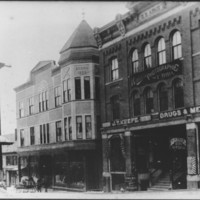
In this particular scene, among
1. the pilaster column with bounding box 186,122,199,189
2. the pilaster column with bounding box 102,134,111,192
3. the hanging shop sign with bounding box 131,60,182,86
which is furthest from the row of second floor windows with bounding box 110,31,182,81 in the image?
the pilaster column with bounding box 102,134,111,192

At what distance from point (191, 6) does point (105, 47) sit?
8.36 meters

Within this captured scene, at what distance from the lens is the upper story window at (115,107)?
2559cm

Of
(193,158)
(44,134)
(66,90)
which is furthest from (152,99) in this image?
(44,134)

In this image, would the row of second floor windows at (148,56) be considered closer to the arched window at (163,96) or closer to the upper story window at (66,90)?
the arched window at (163,96)

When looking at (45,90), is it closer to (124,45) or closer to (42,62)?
(42,62)

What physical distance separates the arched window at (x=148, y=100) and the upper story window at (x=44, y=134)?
40.6 feet

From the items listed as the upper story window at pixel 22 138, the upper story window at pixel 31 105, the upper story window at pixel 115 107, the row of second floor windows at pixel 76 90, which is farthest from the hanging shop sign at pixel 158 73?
the upper story window at pixel 22 138

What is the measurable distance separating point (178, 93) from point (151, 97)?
7.60 feet

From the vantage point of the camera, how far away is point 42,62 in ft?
112

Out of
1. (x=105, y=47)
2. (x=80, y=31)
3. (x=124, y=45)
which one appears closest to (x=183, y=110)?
(x=124, y=45)

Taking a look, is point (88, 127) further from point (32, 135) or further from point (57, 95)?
point (32, 135)

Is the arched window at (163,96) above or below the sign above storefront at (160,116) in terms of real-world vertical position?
above

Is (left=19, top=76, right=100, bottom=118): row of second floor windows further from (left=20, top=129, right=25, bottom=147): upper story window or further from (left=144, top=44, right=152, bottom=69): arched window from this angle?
(left=20, top=129, right=25, bottom=147): upper story window

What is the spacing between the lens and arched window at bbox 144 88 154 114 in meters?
22.7
